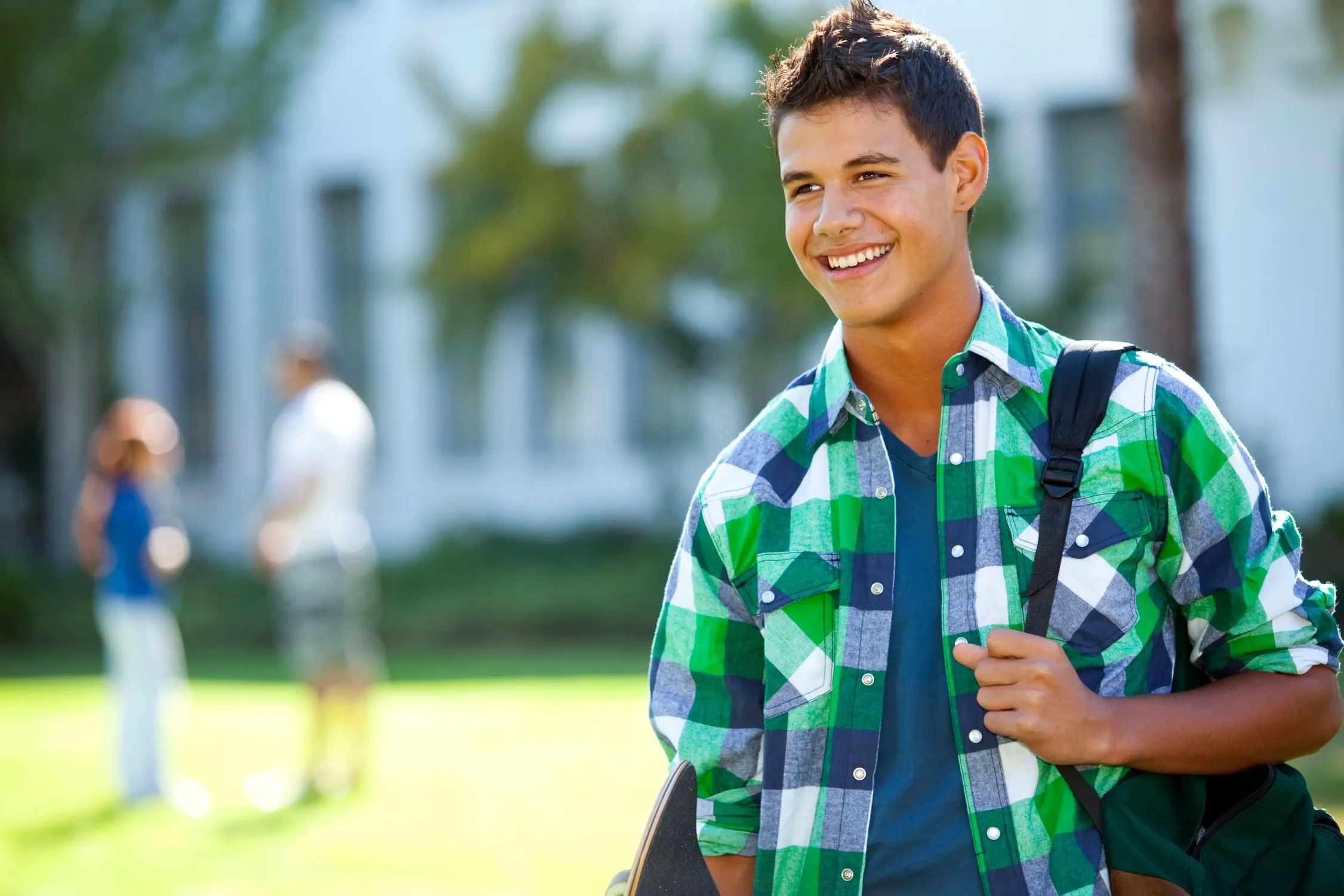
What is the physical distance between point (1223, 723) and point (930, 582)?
0.48 meters

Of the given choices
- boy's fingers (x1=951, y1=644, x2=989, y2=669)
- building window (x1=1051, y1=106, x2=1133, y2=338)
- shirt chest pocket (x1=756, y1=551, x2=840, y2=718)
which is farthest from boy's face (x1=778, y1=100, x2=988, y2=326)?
building window (x1=1051, y1=106, x2=1133, y2=338)

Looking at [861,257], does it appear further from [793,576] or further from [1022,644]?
[1022,644]

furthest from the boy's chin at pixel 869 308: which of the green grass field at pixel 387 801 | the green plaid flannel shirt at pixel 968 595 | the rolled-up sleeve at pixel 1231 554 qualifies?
the green grass field at pixel 387 801

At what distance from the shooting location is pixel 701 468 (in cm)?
2119

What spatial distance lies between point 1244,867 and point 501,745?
8581mm

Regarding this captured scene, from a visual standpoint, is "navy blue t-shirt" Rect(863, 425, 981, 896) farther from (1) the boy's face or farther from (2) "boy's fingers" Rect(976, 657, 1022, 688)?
(1) the boy's face

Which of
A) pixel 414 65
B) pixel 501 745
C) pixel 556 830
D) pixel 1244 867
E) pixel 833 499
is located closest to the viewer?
pixel 1244 867

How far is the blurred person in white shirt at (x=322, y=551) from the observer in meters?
9.12

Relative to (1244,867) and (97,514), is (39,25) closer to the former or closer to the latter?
(97,514)

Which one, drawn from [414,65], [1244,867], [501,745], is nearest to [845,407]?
[1244,867]

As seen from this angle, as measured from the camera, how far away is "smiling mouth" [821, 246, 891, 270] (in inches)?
103

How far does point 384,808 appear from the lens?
861 cm

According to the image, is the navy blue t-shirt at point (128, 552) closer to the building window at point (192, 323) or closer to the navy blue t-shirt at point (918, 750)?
the navy blue t-shirt at point (918, 750)

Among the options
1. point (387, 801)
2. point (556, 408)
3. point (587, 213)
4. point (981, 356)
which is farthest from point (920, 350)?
point (556, 408)
